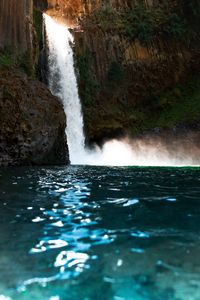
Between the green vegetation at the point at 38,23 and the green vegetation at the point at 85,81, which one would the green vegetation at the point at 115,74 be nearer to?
the green vegetation at the point at 85,81

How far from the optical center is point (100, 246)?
20.9 ft

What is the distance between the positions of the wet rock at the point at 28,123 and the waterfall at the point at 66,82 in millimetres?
4758

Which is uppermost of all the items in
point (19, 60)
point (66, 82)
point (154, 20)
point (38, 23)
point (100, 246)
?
point (154, 20)

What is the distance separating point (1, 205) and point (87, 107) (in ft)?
80.7

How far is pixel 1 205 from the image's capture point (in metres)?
9.77

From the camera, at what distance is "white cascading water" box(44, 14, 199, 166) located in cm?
2952

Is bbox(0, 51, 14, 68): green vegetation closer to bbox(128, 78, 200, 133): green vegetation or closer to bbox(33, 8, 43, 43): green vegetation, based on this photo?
bbox(33, 8, 43, 43): green vegetation

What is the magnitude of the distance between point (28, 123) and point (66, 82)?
32.0ft

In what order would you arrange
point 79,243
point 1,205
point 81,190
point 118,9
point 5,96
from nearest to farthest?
point 79,243 < point 1,205 < point 81,190 < point 5,96 < point 118,9

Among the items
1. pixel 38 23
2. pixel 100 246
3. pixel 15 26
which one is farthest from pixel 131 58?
pixel 100 246

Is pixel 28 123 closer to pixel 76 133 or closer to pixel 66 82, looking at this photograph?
pixel 76 133

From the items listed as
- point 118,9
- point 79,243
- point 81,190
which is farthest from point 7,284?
point 118,9

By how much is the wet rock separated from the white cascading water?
4571 millimetres

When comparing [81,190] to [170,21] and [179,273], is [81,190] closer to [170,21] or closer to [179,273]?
[179,273]
